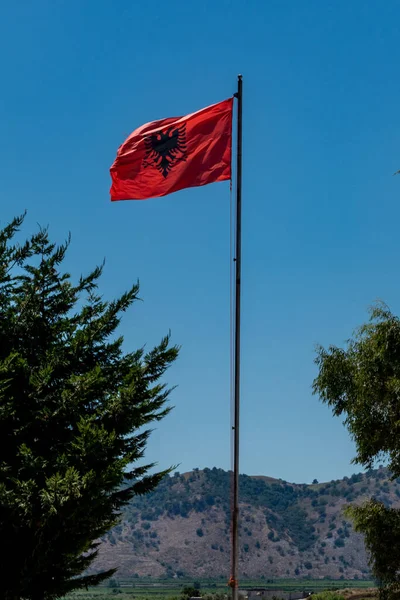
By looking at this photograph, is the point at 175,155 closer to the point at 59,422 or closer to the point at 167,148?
the point at 167,148

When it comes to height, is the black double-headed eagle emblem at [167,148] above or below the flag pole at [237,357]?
above

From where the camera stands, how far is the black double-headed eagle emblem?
17844 millimetres

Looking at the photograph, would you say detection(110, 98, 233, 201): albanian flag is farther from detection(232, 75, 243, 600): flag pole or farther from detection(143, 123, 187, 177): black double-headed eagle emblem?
detection(232, 75, 243, 600): flag pole

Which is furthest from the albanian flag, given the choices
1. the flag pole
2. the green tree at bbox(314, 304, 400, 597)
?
the green tree at bbox(314, 304, 400, 597)

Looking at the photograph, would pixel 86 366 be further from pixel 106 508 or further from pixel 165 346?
pixel 106 508

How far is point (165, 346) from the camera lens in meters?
22.4

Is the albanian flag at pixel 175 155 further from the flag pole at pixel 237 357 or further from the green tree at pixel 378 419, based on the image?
the green tree at pixel 378 419

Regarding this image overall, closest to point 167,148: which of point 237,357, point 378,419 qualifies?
point 237,357

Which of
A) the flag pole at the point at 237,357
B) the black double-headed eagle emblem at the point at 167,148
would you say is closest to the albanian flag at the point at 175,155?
the black double-headed eagle emblem at the point at 167,148

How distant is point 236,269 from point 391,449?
12940mm

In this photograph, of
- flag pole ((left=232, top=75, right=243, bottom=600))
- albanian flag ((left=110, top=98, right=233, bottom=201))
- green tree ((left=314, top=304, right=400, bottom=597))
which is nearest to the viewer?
flag pole ((left=232, top=75, right=243, bottom=600))

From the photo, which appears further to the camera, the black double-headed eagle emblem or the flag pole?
the black double-headed eagle emblem

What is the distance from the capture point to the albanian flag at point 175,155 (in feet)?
57.5

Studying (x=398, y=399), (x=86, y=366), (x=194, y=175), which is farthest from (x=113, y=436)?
(x=398, y=399)
